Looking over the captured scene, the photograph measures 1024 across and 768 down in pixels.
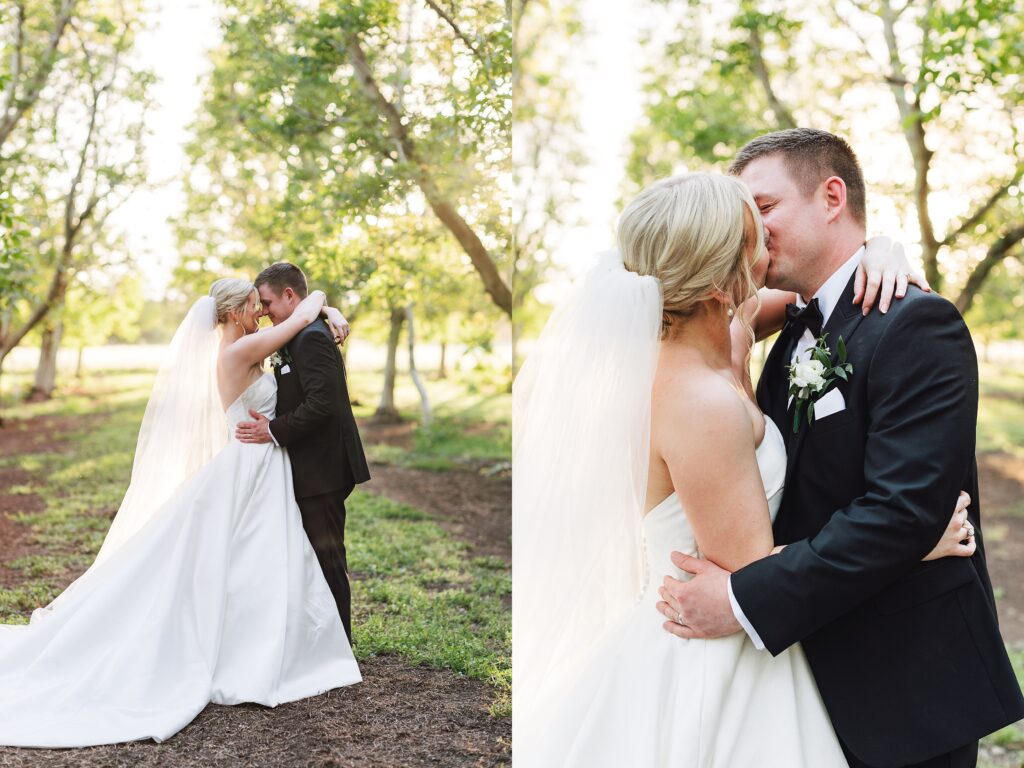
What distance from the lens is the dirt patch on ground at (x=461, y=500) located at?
3107 millimetres

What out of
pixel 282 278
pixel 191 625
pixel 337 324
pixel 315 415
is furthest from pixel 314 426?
pixel 191 625

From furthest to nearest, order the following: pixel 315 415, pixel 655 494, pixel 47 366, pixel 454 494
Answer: pixel 454 494 < pixel 47 366 < pixel 315 415 < pixel 655 494

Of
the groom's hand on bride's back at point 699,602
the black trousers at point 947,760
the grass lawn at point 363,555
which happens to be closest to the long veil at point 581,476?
the groom's hand on bride's back at point 699,602

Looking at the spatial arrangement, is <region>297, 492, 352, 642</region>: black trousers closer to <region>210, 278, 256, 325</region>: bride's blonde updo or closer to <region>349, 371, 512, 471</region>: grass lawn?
<region>349, 371, 512, 471</region>: grass lawn

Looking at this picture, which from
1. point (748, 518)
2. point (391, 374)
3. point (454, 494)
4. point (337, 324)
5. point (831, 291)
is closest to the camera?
point (748, 518)

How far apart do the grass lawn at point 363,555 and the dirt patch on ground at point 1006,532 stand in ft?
18.6

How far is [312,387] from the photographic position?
2.61 meters

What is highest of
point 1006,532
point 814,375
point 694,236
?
point 694,236

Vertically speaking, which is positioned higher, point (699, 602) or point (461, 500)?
point (699, 602)

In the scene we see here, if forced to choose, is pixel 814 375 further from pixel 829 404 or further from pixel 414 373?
pixel 414 373

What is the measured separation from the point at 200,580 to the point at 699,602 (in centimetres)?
147

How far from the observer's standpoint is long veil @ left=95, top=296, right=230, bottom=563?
2508mm

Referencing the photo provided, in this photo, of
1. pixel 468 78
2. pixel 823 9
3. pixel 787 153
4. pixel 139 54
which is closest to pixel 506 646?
pixel 787 153

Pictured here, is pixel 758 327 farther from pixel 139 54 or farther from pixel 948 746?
pixel 139 54
